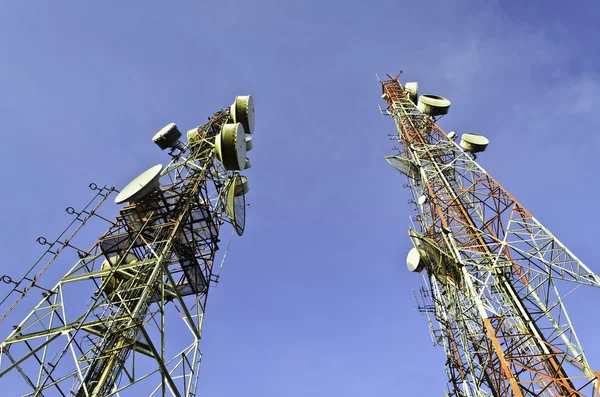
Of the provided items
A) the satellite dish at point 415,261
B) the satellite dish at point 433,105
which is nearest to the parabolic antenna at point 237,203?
the satellite dish at point 415,261

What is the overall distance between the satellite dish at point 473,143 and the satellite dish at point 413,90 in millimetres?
9312

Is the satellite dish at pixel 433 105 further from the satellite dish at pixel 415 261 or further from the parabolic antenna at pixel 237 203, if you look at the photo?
the parabolic antenna at pixel 237 203

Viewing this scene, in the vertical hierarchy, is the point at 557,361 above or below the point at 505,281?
below

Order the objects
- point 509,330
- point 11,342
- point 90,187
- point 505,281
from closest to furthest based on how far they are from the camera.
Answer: point 11,342 → point 90,187 → point 509,330 → point 505,281

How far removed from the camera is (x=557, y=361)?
18406 mm

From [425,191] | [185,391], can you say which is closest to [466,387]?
[425,191]

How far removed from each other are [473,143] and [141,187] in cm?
2142

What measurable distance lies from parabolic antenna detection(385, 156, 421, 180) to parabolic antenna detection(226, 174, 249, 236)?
1419cm

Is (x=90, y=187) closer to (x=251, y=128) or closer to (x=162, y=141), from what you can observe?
(x=162, y=141)

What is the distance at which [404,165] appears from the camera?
1275 inches

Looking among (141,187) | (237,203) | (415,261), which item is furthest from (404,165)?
(141,187)

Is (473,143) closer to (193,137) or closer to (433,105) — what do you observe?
(433,105)

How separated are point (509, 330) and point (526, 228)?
518cm

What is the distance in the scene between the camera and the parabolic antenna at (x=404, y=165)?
31.5m
